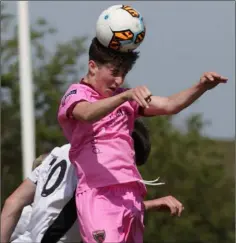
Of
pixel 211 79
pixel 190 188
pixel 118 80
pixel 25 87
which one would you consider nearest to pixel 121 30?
pixel 118 80

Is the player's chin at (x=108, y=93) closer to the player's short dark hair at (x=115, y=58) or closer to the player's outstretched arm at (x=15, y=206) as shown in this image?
the player's short dark hair at (x=115, y=58)

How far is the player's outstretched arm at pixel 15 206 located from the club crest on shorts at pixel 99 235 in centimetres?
78

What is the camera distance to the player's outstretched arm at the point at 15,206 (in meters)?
A: 5.93

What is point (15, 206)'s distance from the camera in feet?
19.4

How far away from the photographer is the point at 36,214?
575cm

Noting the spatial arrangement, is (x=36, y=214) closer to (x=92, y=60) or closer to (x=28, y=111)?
(x=92, y=60)

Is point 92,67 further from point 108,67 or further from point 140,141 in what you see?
point 140,141

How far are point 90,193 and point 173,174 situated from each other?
59.5ft

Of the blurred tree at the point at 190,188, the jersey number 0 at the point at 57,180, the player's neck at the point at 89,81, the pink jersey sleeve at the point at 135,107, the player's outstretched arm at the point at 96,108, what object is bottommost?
the blurred tree at the point at 190,188

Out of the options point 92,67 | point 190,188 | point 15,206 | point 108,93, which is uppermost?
point 92,67

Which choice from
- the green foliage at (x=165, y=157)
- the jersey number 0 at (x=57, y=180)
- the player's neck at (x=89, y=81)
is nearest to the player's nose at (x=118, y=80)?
the player's neck at (x=89, y=81)

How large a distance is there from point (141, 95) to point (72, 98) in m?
0.62

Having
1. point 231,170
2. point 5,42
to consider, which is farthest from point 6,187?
point 231,170

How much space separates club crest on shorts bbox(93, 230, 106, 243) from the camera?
17.1ft
